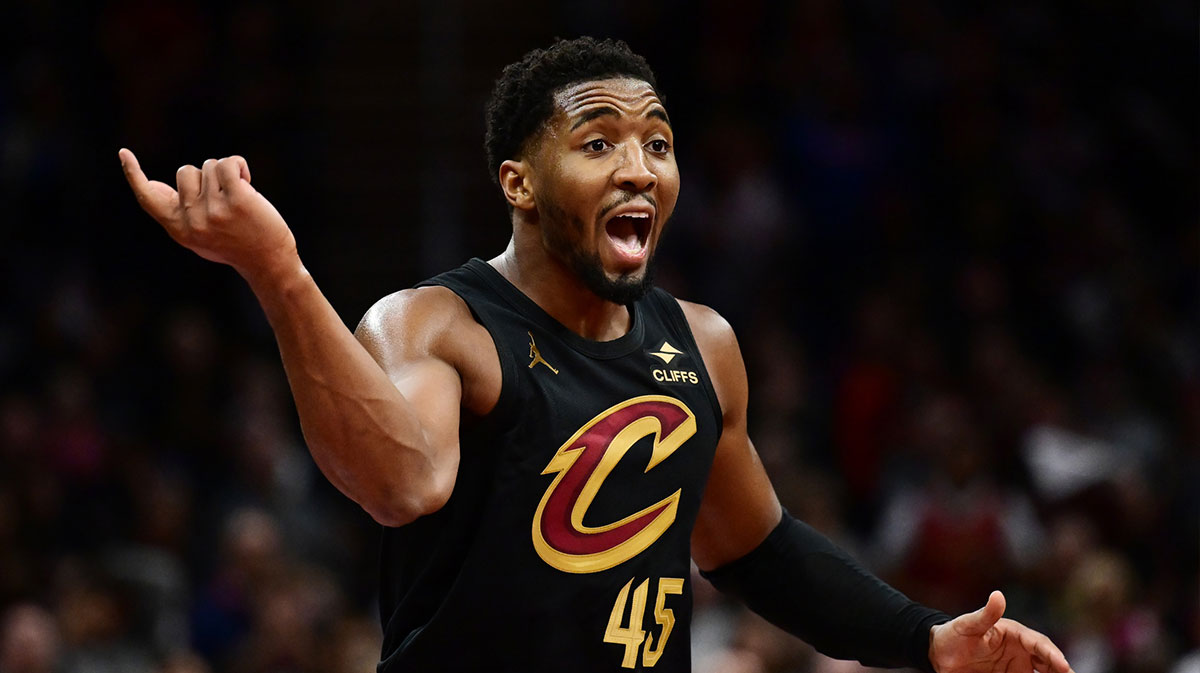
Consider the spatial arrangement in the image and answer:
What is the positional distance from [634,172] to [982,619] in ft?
4.19

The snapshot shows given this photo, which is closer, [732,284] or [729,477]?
[729,477]

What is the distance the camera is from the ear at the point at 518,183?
11.6 ft

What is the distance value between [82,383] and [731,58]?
4754mm

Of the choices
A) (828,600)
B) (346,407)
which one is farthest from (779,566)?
(346,407)

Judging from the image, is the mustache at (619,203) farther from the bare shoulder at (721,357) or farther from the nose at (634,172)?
the bare shoulder at (721,357)

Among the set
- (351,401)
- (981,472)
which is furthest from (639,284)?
(981,472)

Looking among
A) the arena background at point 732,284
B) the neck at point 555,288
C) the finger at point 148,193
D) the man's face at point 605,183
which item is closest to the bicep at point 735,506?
the neck at point 555,288

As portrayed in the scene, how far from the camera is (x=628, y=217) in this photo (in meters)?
3.47

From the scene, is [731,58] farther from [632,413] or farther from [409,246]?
[632,413]

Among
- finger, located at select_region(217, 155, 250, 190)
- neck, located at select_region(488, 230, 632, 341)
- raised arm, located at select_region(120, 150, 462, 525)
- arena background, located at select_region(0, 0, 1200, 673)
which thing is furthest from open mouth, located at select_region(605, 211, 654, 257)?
arena background, located at select_region(0, 0, 1200, 673)

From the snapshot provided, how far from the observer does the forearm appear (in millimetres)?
2695

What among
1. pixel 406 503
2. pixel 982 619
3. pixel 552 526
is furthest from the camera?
pixel 982 619

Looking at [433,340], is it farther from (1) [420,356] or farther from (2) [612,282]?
(2) [612,282]

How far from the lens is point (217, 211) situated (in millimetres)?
2584
